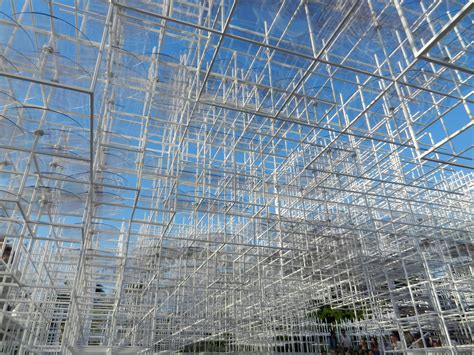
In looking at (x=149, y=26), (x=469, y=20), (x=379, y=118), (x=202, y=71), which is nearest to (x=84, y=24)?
(x=149, y=26)

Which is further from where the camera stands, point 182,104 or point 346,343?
point 346,343

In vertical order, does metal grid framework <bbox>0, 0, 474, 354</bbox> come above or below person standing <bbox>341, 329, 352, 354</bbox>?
above

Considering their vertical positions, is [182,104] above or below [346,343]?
above

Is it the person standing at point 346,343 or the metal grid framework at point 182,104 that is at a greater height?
the metal grid framework at point 182,104

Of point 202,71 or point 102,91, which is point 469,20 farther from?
point 102,91

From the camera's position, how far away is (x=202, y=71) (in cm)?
1144

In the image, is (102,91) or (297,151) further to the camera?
(297,151)

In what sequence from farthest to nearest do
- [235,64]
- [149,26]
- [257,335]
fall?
1. [257,335]
2. [235,64]
3. [149,26]

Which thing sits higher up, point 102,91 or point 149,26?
point 149,26

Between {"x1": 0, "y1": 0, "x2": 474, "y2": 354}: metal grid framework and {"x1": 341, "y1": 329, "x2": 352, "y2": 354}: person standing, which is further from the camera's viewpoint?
{"x1": 341, "y1": 329, "x2": 352, "y2": 354}: person standing

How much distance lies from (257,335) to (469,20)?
23.9 metres

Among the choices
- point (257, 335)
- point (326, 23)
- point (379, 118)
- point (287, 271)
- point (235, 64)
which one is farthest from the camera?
point (257, 335)

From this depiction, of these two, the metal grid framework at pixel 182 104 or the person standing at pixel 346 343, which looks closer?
the metal grid framework at pixel 182 104

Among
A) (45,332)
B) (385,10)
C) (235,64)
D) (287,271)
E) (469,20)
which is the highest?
(235,64)
